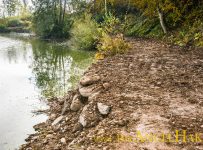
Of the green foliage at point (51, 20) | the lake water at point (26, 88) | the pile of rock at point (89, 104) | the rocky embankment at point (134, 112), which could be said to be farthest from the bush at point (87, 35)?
the pile of rock at point (89, 104)

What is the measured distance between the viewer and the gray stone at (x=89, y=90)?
7.34 m

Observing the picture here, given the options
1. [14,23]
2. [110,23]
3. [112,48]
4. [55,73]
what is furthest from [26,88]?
[14,23]

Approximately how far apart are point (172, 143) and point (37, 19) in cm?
3297

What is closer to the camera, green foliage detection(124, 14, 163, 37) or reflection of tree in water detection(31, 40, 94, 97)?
reflection of tree in water detection(31, 40, 94, 97)

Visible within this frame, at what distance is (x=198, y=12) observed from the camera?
15.2 meters

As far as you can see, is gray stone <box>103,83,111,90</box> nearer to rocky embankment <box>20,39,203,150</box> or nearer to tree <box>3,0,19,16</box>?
rocky embankment <box>20,39,203,150</box>

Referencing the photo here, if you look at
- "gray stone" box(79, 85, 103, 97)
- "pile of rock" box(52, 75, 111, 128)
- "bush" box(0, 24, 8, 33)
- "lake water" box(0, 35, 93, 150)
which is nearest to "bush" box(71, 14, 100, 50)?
"lake water" box(0, 35, 93, 150)

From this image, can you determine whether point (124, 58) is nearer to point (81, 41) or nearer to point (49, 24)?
point (81, 41)

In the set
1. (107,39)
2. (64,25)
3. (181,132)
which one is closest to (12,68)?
(107,39)

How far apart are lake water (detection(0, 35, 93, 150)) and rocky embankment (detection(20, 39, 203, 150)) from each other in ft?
1.73

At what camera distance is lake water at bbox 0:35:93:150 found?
26.7 feet

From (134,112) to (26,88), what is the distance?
7630mm

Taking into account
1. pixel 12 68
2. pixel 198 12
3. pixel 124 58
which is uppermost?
pixel 198 12

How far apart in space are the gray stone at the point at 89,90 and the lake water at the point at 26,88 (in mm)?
1680
